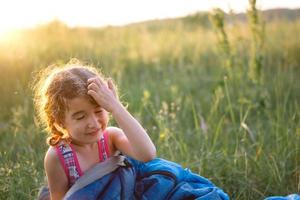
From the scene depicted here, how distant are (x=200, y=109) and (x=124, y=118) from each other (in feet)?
8.39

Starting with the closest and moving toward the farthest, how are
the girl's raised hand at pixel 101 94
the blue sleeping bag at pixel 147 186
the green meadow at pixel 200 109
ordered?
the girl's raised hand at pixel 101 94 → the blue sleeping bag at pixel 147 186 → the green meadow at pixel 200 109

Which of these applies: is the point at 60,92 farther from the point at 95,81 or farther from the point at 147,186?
the point at 147,186

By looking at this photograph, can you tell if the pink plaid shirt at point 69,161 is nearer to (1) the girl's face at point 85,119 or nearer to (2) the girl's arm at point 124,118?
(1) the girl's face at point 85,119

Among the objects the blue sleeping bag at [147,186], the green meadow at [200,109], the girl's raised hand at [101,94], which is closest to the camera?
the girl's raised hand at [101,94]

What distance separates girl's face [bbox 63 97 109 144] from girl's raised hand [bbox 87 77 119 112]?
0.05m

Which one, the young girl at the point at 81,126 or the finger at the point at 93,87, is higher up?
the finger at the point at 93,87

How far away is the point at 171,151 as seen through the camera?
293 cm

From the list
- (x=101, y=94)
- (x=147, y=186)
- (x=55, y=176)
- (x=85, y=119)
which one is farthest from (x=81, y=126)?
(x=147, y=186)

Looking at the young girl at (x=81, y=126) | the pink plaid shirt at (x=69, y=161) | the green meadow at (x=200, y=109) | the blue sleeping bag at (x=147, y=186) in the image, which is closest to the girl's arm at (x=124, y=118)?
the young girl at (x=81, y=126)

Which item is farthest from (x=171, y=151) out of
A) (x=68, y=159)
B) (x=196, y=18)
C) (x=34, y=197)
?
(x=196, y=18)

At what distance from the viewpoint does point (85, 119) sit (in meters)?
1.94

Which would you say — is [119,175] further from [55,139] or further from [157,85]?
[157,85]

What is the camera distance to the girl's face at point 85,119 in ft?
6.32

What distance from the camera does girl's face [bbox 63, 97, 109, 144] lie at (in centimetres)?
193
